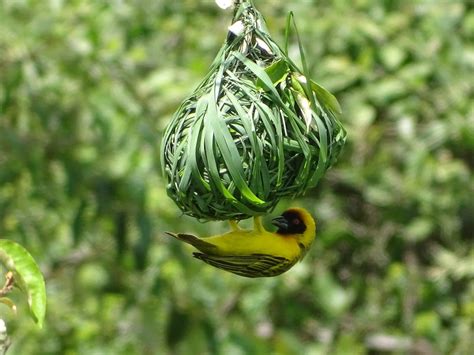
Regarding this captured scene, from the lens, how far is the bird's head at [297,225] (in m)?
3.45

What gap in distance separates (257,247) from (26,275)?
91 centimetres

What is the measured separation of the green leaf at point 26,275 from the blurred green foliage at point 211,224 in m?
2.52

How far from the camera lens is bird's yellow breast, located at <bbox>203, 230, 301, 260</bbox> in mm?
3117

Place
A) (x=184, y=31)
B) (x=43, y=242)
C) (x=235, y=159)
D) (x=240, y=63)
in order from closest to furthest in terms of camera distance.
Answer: (x=235, y=159) < (x=240, y=63) < (x=43, y=242) < (x=184, y=31)

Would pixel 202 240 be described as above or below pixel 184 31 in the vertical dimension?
below

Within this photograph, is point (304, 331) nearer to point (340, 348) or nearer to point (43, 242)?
point (340, 348)

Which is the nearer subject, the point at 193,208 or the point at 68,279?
the point at 193,208

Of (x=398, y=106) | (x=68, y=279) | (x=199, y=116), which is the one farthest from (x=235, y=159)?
(x=68, y=279)

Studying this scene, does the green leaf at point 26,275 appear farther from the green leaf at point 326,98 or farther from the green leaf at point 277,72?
the green leaf at point 326,98

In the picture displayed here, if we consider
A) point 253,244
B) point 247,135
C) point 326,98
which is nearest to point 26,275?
point 247,135

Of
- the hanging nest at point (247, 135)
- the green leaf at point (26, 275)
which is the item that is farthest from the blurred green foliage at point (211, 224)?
the green leaf at point (26, 275)

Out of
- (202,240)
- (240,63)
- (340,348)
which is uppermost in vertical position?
(340,348)

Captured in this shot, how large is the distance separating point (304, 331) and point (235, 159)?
411 centimetres

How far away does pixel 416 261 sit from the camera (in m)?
6.83
